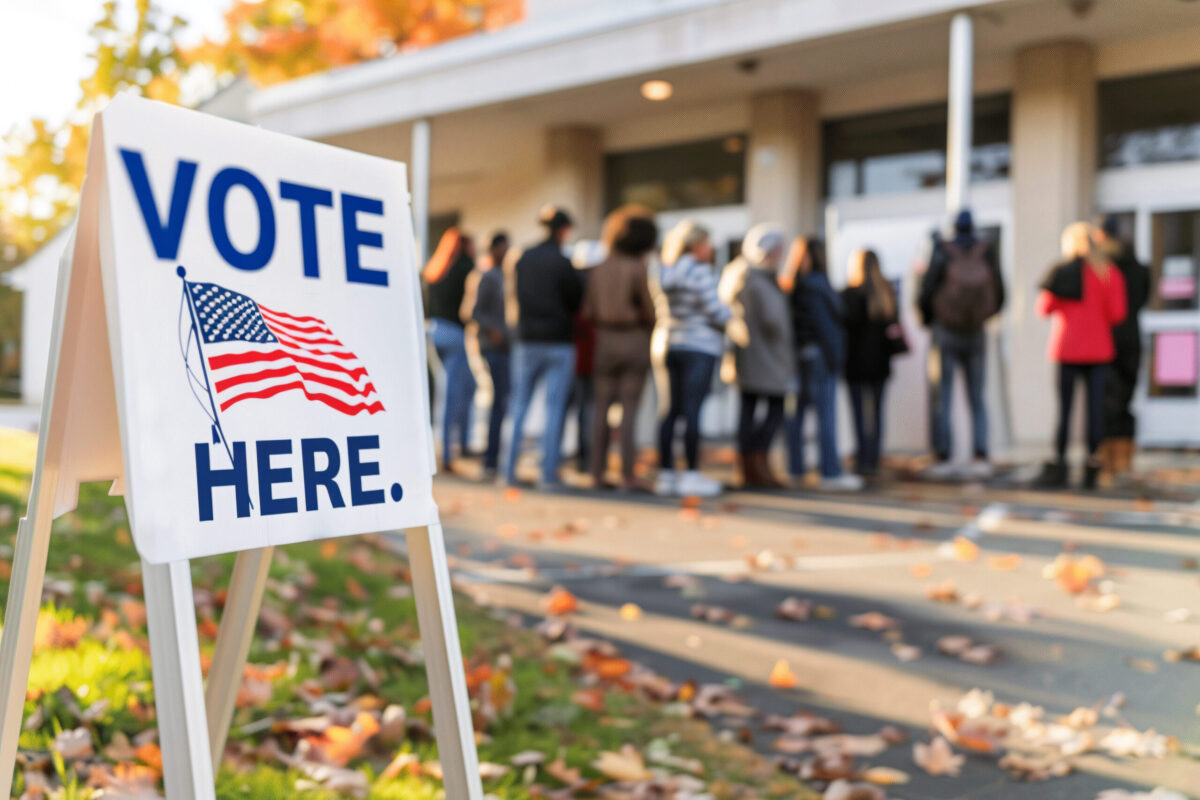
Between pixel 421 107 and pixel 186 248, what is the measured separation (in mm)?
12108

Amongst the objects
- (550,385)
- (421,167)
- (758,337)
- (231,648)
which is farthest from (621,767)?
(421,167)

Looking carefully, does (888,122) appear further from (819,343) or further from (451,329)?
(451,329)

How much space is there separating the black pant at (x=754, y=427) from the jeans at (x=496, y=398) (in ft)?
6.44

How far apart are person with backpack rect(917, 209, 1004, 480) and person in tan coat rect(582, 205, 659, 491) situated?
235cm

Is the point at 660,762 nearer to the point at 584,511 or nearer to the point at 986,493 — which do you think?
the point at 584,511

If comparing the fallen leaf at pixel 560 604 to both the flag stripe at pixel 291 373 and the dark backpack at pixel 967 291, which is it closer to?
the flag stripe at pixel 291 373

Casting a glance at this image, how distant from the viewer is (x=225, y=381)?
1.69 metres

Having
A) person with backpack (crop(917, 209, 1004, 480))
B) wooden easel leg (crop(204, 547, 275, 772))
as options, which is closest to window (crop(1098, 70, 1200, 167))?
person with backpack (crop(917, 209, 1004, 480))

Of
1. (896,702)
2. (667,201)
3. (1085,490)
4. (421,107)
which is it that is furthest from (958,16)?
(896,702)

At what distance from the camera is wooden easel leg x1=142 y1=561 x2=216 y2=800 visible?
149 centimetres

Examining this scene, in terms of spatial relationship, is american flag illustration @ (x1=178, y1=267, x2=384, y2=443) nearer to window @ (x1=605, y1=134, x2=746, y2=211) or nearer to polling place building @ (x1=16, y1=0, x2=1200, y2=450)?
polling place building @ (x1=16, y1=0, x2=1200, y2=450)

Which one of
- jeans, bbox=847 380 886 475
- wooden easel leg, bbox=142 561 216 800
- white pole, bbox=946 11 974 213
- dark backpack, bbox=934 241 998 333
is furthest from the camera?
white pole, bbox=946 11 974 213

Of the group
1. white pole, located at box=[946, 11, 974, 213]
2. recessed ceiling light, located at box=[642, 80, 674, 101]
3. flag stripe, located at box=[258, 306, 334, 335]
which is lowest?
flag stripe, located at box=[258, 306, 334, 335]

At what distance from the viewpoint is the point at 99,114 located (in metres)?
1.57
